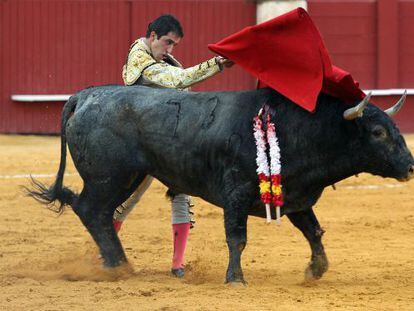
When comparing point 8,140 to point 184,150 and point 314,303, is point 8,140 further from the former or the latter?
point 314,303

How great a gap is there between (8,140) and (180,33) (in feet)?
22.8

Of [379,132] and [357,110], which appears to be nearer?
[357,110]

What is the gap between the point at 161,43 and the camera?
600 centimetres

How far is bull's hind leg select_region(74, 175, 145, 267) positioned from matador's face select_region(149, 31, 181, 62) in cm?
64

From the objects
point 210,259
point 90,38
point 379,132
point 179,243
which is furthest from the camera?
point 90,38

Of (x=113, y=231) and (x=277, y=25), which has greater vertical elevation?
(x=277, y=25)

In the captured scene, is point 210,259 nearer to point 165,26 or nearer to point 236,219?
point 236,219

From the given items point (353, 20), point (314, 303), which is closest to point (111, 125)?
point (314, 303)

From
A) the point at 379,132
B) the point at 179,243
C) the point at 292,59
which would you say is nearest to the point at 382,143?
the point at 379,132

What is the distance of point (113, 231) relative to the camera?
599 cm

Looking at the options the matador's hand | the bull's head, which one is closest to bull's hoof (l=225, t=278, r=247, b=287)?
the bull's head

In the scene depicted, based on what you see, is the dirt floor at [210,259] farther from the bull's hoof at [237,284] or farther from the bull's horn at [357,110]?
the bull's horn at [357,110]

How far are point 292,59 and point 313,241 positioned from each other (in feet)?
3.05

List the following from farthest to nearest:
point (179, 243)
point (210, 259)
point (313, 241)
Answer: point (210, 259) → point (179, 243) → point (313, 241)
